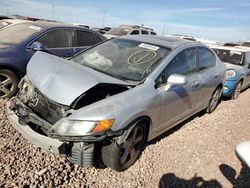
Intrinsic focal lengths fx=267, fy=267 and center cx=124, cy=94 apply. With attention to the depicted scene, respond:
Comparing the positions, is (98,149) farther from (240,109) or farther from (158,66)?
(240,109)

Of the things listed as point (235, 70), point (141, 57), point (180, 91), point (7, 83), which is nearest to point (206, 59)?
point (180, 91)

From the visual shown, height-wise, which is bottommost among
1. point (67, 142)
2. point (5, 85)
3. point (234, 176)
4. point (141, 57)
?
point (234, 176)

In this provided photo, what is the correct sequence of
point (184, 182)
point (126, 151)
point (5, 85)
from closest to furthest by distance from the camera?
point (126, 151)
point (184, 182)
point (5, 85)

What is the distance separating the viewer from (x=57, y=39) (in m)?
6.07

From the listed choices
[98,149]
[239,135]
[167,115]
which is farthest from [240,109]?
[98,149]

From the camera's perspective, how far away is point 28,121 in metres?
3.19

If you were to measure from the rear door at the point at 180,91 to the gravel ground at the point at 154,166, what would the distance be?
0.46 meters

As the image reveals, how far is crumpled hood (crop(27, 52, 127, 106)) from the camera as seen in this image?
118 inches

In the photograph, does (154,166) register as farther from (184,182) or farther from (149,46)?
(149,46)

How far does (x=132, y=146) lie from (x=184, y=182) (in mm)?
842

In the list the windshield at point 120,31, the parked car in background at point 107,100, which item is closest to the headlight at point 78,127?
the parked car in background at point 107,100

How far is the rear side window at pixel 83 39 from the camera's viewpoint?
648cm

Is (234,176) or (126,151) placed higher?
(126,151)

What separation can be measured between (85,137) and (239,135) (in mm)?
3514
